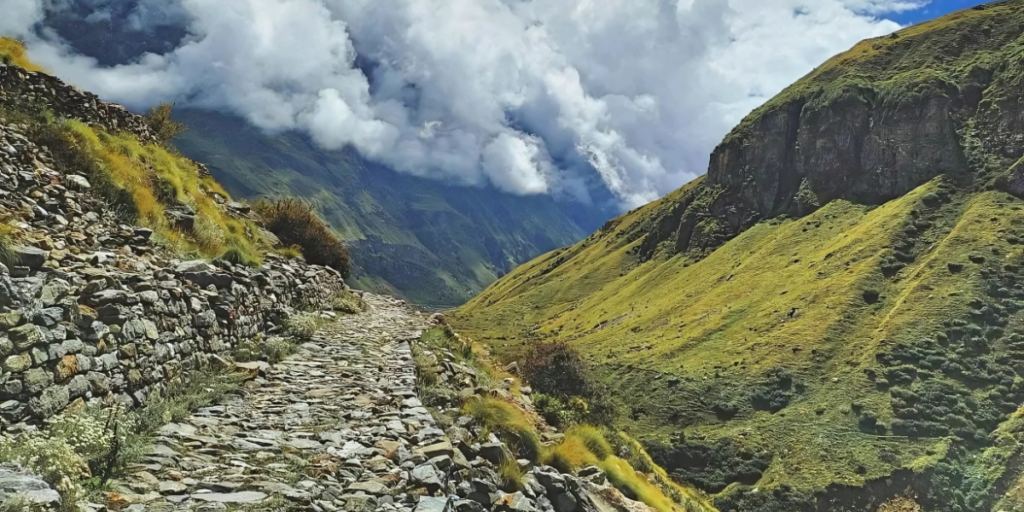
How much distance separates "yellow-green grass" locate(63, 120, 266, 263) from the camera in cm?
1408

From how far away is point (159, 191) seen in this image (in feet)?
57.5

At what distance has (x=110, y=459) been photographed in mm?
6199

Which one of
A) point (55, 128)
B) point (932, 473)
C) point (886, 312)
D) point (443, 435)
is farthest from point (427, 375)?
point (886, 312)

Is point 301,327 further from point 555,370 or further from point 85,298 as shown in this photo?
point 555,370

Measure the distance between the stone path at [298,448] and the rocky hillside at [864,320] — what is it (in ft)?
247

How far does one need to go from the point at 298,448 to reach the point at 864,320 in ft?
408

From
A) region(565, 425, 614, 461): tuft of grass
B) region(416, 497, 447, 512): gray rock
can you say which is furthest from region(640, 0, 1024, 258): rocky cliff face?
region(416, 497, 447, 512): gray rock

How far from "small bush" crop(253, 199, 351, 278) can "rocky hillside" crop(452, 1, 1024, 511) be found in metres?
58.5

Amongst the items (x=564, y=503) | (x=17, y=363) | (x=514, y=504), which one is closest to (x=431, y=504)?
(x=514, y=504)

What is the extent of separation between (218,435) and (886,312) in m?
127

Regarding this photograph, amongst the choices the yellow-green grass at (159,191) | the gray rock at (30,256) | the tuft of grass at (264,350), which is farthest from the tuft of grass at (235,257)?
the gray rock at (30,256)

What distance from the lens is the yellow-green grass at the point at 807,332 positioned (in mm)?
83562

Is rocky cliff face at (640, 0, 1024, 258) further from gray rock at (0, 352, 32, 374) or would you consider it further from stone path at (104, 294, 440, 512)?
gray rock at (0, 352, 32, 374)

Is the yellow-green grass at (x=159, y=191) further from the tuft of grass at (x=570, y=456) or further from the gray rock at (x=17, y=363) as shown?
the tuft of grass at (x=570, y=456)
